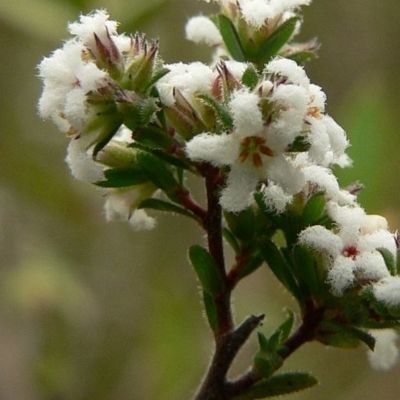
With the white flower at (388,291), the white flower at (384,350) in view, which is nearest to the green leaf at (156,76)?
the white flower at (388,291)

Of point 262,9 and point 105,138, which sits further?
point 262,9

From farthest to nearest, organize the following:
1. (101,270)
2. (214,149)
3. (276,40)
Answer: (101,270)
(276,40)
(214,149)

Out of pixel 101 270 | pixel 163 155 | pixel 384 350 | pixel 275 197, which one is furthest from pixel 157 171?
pixel 101 270

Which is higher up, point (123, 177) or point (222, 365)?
point (123, 177)

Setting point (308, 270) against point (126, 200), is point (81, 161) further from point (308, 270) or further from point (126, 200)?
point (308, 270)

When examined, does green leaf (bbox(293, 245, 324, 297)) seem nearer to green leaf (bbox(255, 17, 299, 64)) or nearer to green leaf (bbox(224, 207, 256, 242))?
green leaf (bbox(224, 207, 256, 242))

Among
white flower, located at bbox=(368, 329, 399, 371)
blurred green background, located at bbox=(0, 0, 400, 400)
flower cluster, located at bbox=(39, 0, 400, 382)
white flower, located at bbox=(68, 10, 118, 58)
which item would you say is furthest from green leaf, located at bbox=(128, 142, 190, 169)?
blurred green background, located at bbox=(0, 0, 400, 400)
